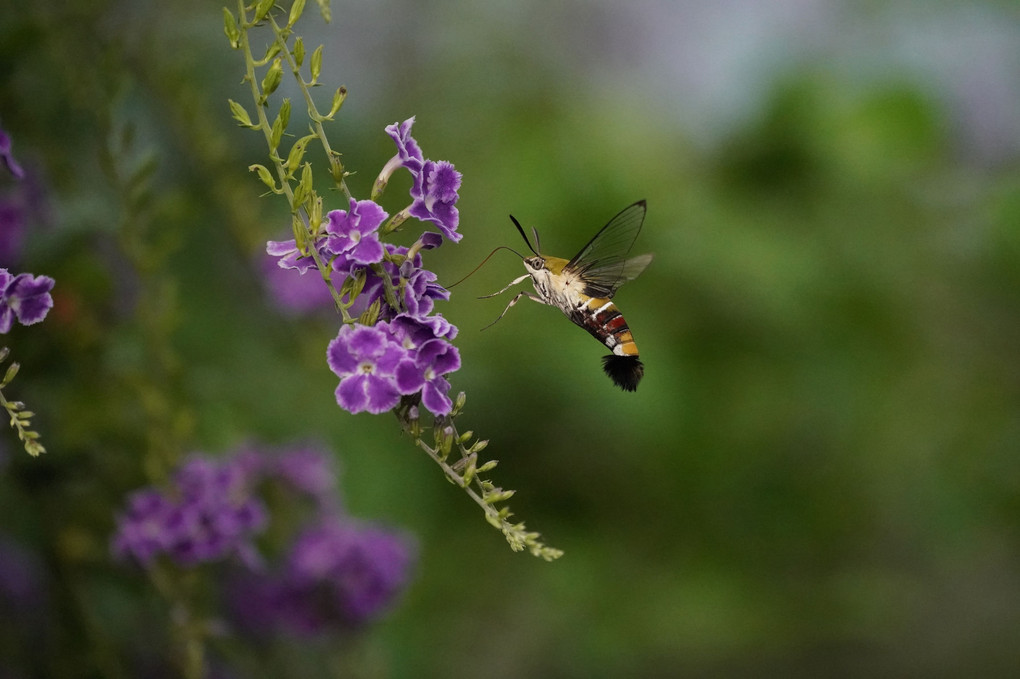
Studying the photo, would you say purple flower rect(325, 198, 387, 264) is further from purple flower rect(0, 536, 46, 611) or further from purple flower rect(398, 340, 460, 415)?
purple flower rect(0, 536, 46, 611)

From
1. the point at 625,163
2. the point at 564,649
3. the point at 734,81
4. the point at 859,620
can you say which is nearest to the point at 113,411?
the point at 564,649

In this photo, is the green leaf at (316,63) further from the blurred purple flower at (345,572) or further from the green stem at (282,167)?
the blurred purple flower at (345,572)

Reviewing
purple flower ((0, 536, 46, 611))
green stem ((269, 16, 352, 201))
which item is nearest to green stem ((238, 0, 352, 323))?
green stem ((269, 16, 352, 201))

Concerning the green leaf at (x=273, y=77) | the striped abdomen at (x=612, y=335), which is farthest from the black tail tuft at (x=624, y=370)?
the green leaf at (x=273, y=77)

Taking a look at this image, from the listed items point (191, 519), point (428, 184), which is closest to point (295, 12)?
point (428, 184)

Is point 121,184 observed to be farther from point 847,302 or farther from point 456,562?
point 847,302

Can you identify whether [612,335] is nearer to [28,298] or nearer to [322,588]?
[28,298]
